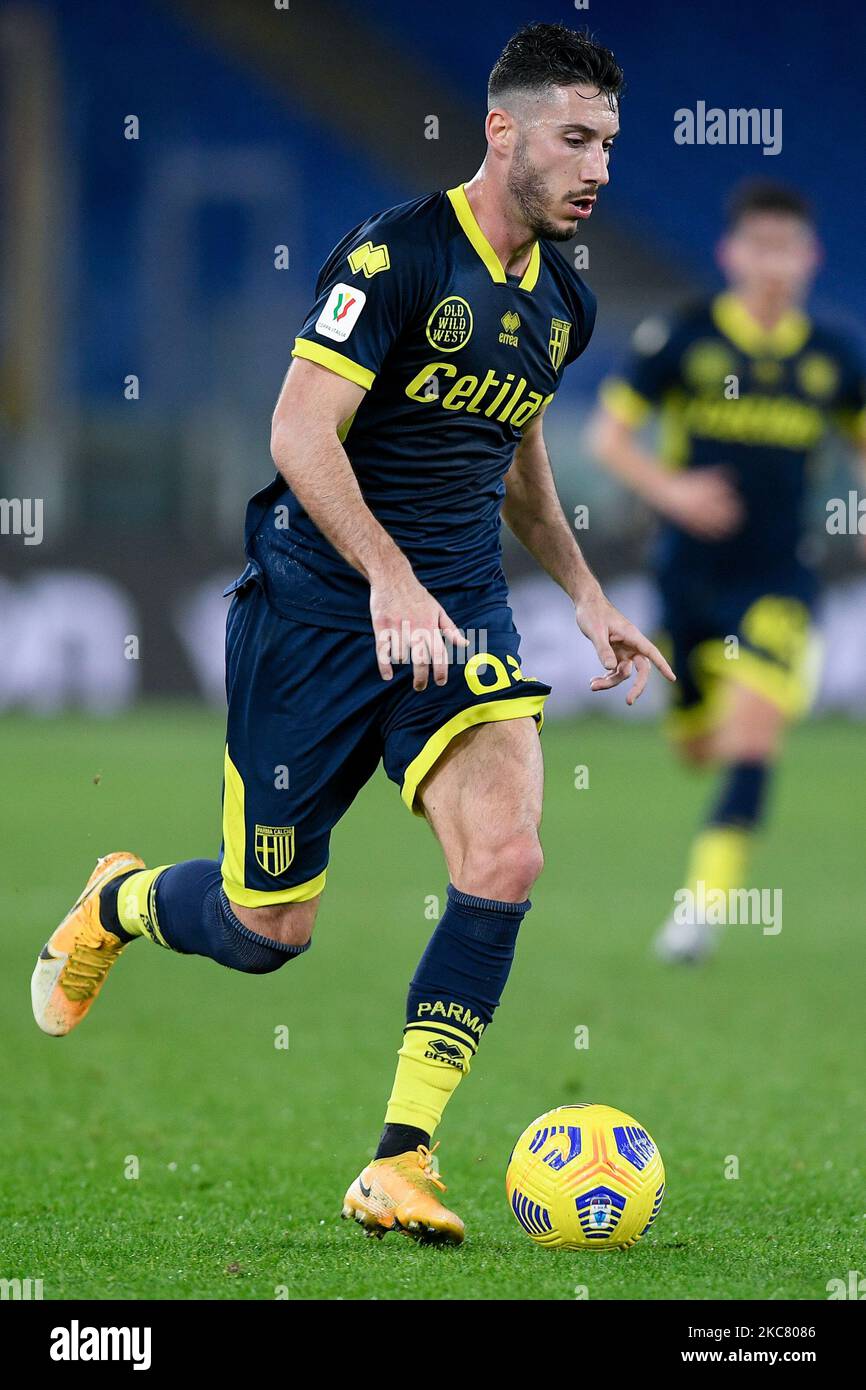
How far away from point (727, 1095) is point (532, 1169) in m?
1.71

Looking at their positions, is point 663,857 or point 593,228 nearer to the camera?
point 663,857

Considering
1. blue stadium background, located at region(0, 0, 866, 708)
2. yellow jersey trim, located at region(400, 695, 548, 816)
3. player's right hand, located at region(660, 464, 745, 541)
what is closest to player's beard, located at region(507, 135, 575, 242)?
yellow jersey trim, located at region(400, 695, 548, 816)

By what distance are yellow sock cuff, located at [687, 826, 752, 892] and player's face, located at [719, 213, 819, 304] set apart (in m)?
2.46

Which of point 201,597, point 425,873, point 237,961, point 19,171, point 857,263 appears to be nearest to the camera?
point 237,961

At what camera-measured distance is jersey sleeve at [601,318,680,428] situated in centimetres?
859

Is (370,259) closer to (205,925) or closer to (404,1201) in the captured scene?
(205,925)

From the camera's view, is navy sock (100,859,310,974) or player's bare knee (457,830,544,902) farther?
navy sock (100,859,310,974)

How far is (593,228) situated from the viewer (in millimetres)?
25297

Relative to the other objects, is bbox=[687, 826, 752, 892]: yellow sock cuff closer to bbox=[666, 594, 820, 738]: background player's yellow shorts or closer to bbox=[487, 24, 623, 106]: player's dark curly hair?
bbox=[666, 594, 820, 738]: background player's yellow shorts

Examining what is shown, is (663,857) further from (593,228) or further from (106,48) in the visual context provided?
(106,48)

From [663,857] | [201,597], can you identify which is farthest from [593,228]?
[663,857]

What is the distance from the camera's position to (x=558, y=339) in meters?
4.34

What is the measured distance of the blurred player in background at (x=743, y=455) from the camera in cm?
829
